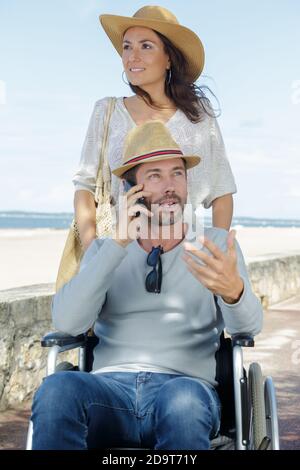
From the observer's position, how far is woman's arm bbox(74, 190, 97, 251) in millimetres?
3414

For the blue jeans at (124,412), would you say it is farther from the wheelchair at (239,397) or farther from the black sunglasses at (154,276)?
the black sunglasses at (154,276)

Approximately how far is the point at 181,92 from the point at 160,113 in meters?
0.13

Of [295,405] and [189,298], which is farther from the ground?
[189,298]

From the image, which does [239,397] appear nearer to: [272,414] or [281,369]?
[272,414]

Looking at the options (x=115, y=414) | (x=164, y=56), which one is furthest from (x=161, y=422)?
(x=164, y=56)

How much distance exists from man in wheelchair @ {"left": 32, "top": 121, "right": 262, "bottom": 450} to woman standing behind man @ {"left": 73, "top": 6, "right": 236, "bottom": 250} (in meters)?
0.40

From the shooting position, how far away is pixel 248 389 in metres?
2.88

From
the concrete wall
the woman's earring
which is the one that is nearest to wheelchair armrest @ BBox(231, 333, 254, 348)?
the woman's earring

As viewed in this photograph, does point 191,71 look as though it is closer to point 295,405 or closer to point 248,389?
point 248,389

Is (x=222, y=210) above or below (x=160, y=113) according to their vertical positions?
below

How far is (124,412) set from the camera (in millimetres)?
2721

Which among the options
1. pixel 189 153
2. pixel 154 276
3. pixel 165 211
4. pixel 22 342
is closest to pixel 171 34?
pixel 189 153
